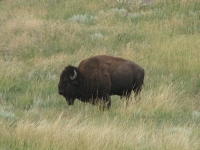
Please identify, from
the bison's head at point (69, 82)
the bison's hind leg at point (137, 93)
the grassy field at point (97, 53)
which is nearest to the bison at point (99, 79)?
the bison's head at point (69, 82)

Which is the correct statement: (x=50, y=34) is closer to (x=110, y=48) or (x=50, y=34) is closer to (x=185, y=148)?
(x=110, y=48)

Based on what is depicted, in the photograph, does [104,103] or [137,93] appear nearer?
[104,103]

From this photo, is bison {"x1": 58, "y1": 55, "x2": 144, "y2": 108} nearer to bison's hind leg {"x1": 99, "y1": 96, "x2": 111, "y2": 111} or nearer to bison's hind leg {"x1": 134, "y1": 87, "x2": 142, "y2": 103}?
bison's hind leg {"x1": 99, "y1": 96, "x2": 111, "y2": 111}

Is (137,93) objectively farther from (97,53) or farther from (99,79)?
(97,53)

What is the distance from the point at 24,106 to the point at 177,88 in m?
3.74

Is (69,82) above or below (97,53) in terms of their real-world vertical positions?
above

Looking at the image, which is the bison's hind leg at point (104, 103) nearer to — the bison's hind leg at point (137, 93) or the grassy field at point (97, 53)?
the grassy field at point (97, 53)

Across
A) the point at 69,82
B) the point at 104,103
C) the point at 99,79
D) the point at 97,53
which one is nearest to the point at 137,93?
the point at 104,103

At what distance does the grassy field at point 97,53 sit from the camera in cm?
702

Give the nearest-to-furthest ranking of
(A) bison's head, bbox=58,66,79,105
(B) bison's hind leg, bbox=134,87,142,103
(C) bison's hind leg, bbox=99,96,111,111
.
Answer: (C) bison's hind leg, bbox=99,96,111,111 → (A) bison's head, bbox=58,66,79,105 → (B) bison's hind leg, bbox=134,87,142,103

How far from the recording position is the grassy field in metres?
7.02

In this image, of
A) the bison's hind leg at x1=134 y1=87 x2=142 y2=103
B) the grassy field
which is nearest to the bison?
the bison's hind leg at x1=134 y1=87 x2=142 y2=103

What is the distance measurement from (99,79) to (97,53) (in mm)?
4957

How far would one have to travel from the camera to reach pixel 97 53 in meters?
14.8
